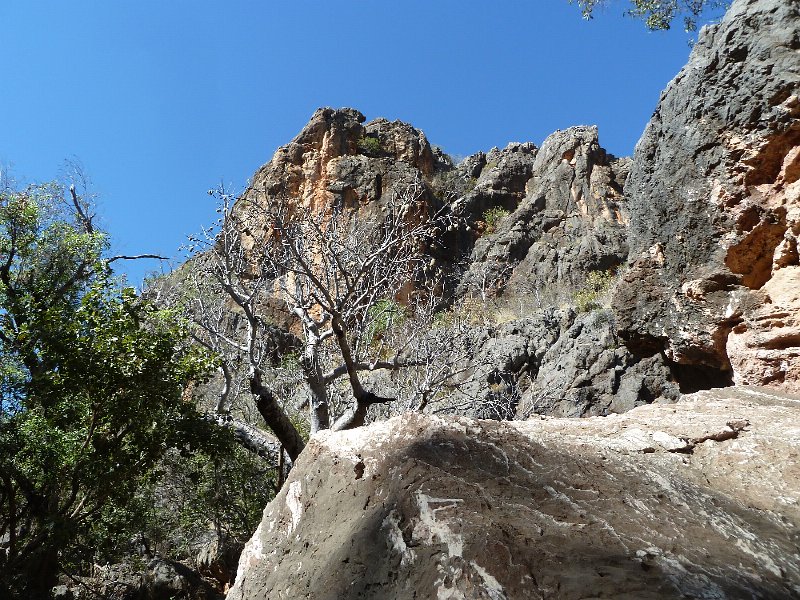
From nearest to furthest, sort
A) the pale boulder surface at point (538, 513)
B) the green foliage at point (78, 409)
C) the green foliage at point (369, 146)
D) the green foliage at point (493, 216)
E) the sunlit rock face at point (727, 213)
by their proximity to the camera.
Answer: the pale boulder surface at point (538, 513), the sunlit rock face at point (727, 213), the green foliage at point (78, 409), the green foliage at point (369, 146), the green foliage at point (493, 216)

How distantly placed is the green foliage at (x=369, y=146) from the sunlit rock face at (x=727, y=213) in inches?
1100

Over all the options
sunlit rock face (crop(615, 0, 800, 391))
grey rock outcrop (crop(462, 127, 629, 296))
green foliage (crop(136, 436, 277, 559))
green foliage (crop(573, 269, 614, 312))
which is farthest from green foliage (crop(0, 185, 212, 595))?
grey rock outcrop (crop(462, 127, 629, 296))

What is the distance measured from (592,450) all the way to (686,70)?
15.6ft

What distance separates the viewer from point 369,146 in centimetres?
3353

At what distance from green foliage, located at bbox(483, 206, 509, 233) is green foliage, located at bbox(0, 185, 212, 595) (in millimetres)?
28724

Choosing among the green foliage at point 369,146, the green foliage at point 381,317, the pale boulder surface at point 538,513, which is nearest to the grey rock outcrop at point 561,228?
the green foliage at point 369,146

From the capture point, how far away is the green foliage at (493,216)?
1394 inches

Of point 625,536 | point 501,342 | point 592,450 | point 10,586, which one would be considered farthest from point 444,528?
point 501,342

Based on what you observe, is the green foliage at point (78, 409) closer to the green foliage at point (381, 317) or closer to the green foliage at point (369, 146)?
the green foliage at point (381, 317)

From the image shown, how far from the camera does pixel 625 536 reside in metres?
2.21

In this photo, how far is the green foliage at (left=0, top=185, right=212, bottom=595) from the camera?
6.97m

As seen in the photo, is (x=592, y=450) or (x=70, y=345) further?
(x=70, y=345)

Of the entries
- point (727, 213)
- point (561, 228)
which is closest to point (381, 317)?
point (727, 213)

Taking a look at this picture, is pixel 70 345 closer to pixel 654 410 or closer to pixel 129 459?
pixel 129 459
